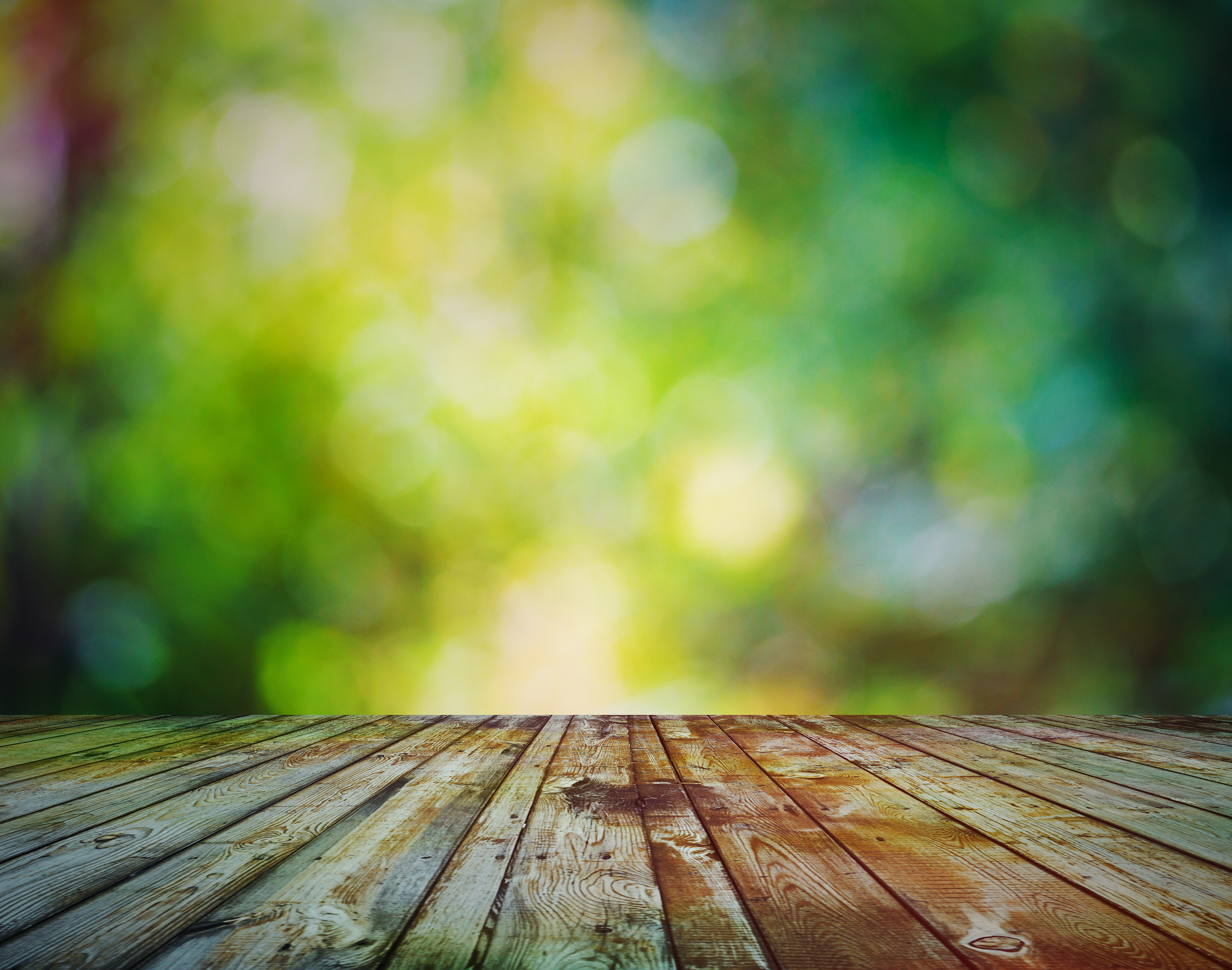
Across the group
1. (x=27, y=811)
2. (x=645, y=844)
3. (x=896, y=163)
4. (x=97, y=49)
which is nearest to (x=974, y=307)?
(x=896, y=163)

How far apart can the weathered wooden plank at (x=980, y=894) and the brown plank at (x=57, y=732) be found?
164 centimetres

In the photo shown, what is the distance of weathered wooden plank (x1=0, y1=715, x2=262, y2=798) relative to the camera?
5.00 feet

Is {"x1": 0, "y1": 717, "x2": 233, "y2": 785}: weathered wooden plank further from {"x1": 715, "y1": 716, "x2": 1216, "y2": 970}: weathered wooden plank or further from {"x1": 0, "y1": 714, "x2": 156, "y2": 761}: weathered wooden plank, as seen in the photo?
{"x1": 715, "y1": 716, "x2": 1216, "y2": 970}: weathered wooden plank

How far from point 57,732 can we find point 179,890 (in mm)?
1591

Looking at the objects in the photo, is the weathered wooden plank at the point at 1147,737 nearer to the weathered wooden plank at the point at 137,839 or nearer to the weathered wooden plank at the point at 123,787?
the weathered wooden plank at the point at 137,839

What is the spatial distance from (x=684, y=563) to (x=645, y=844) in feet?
5.33

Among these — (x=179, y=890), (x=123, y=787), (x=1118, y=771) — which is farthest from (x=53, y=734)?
(x=1118, y=771)

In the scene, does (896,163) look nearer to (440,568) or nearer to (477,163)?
(477,163)

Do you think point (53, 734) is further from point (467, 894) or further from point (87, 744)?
point (467, 894)

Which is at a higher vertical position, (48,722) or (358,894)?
(48,722)

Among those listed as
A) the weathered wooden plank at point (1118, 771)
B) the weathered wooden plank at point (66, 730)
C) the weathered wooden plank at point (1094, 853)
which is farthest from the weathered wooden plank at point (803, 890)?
the weathered wooden plank at point (66, 730)

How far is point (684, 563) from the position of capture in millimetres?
2617

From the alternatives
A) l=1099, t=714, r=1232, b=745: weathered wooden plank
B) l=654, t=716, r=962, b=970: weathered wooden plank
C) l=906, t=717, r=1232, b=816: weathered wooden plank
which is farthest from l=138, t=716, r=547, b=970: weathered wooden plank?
l=1099, t=714, r=1232, b=745: weathered wooden plank

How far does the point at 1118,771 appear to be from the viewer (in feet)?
5.07
